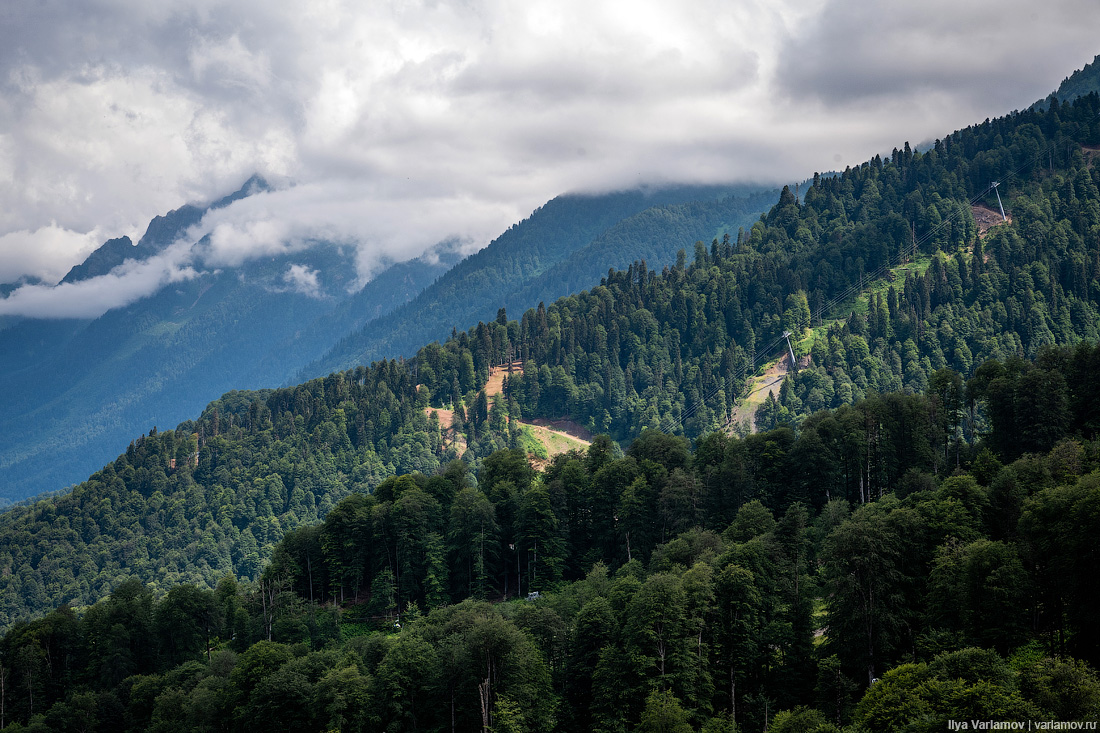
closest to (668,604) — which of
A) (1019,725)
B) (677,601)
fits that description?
(677,601)

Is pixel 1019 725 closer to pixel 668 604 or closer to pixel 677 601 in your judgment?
pixel 677 601

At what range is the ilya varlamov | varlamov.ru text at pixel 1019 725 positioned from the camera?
47253mm

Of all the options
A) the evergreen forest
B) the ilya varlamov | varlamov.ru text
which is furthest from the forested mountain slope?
the ilya varlamov | varlamov.ru text

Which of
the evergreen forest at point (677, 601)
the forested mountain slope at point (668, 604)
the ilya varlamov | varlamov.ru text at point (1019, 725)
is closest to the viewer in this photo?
the ilya varlamov | varlamov.ru text at point (1019, 725)

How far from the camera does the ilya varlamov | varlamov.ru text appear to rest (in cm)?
4725

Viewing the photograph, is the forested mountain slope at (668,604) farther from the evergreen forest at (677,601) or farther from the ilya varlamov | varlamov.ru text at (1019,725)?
the ilya varlamov | varlamov.ru text at (1019,725)

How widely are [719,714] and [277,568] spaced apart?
74762mm

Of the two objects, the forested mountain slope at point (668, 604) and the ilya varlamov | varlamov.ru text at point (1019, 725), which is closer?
the ilya varlamov | varlamov.ru text at point (1019, 725)

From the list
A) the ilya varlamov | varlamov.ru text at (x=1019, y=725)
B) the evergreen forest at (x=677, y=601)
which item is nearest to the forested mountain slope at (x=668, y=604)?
the evergreen forest at (x=677, y=601)

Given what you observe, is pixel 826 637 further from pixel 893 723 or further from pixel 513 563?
pixel 513 563

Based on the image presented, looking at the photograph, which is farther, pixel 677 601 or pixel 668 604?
pixel 668 604

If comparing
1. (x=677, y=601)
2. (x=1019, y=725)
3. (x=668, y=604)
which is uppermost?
(x=677, y=601)

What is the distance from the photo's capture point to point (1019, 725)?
48281 millimetres

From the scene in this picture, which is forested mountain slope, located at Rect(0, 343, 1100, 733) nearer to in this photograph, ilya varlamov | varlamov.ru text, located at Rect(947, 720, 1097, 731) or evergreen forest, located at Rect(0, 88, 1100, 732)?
evergreen forest, located at Rect(0, 88, 1100, 732)
